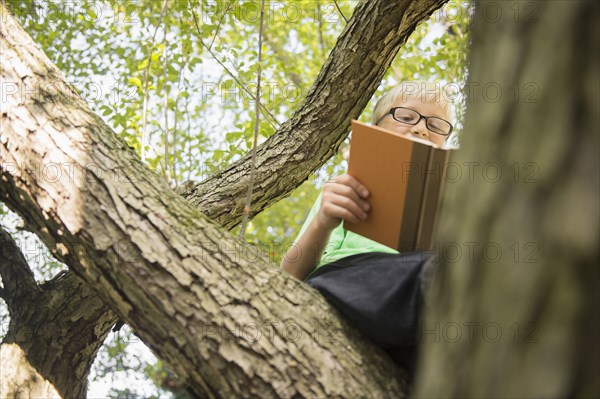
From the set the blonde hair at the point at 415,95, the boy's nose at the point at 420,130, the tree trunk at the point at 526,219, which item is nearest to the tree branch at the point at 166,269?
the tree trunk at the point at 526,219

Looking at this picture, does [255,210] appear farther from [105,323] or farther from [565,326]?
[565,326]

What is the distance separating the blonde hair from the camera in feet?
7.42

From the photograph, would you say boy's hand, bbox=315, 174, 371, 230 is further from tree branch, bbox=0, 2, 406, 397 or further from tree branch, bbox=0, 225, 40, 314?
tree branch, bbox=0, 225, 40, 314

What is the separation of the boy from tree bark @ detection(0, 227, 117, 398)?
3.88ft

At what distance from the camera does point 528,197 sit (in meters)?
0.75

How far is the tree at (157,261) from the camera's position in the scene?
1.30 metres

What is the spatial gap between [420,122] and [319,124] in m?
0.69

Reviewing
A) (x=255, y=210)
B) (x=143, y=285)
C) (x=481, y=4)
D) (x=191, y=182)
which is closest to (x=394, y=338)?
(x=143, y=285)

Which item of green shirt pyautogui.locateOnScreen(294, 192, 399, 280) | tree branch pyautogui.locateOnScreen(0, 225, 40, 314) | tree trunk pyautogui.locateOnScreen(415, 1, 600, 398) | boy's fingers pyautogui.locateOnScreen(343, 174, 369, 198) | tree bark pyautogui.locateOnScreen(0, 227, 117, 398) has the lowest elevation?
tree trunk pyautogui.locateOnScreen(415, 1, 600, 398)

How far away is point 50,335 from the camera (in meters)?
2.50

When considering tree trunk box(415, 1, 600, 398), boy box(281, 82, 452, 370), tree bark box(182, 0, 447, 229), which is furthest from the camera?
tree bark box(182, 0, 447, 229)

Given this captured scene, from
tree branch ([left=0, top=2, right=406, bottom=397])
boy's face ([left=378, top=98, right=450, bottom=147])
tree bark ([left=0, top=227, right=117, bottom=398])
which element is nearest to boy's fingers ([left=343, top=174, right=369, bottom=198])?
tree branch ([left=0, top=2, right=406, bottom=397])

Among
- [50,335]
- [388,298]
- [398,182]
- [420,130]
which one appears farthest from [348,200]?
[50,335]

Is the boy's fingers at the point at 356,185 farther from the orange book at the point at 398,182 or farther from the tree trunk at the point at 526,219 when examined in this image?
the tree trunk at the point at 526,219
